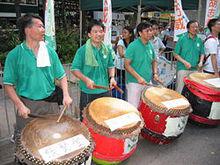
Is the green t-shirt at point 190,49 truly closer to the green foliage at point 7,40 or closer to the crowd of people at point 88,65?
the crowd of people at point 88,65

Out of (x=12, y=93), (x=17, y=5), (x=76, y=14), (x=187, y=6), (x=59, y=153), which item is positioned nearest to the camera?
(x=59, y=153)

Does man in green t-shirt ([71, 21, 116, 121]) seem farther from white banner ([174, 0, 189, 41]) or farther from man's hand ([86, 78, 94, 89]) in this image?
white banner ([174, 0, 189, 41])

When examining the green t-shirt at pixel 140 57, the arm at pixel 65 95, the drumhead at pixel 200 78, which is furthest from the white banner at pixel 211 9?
the arm at pixel 65 95

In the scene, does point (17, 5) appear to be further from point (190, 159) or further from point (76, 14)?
point (190, 159)

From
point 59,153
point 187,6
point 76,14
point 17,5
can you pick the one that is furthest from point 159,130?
point 76,14

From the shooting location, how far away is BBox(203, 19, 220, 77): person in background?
4.40 meters

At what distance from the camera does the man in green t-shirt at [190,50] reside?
4.37 m

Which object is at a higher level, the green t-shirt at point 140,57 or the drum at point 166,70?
the green t-shirt at point 140,57

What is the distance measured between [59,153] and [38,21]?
1.17 m

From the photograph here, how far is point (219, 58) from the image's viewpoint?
4.53 metres

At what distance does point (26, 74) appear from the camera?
7.93ft

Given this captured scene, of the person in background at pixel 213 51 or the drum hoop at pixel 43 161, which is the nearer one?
the drum hoop at pixel 43 161

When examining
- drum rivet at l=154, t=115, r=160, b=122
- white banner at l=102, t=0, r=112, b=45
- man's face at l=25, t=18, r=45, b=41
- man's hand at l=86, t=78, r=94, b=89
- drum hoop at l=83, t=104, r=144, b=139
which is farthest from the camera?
white banner at l=102, t=0, r=112, b=45

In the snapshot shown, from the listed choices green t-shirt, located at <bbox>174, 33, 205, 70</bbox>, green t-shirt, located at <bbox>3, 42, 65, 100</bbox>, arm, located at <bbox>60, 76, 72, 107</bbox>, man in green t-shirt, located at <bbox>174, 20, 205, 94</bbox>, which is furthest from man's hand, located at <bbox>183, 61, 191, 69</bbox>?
green t-shirt, located at <bbox>3, 42, 65, 100</bbox>
